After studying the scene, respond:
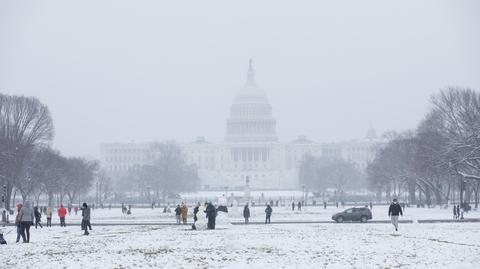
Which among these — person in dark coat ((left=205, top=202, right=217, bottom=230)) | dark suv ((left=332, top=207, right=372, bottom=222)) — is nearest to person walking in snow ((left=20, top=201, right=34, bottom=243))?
Result: person in dark coat ((left=205, top=202, right=217, bottom=230))

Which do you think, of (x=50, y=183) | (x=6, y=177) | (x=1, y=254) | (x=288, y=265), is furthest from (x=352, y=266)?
(x=50, y=183)

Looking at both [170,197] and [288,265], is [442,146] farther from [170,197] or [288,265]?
[170,197]

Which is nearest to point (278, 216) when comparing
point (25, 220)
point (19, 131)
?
point (25, 220)

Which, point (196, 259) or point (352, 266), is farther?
point (196, 259)

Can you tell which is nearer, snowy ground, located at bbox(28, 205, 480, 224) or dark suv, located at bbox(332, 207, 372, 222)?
dark suv, located at bbox(332, 207, 372, 222)

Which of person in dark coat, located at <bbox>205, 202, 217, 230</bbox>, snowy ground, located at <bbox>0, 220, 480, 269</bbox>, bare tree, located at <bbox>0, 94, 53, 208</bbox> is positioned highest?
bare tree, located at <bbox>0, 94, 53, 208</bbox>

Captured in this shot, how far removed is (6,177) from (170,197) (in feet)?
164

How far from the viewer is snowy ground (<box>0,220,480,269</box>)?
73.4 ft

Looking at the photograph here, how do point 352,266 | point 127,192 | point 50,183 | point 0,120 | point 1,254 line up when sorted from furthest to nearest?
1. point 127,192
2. point 50,183
3. point 0,120
4. point 1,254
5. point 352,266

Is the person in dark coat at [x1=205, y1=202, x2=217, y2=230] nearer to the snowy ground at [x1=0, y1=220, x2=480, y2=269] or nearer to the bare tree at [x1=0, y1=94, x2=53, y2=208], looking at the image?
the snowy ground at [x1=0, y1=220, x2=480, y2=269]

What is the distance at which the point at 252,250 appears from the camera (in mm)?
25422

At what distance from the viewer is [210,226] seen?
35.7 meters

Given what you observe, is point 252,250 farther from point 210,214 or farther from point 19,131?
point 19,131

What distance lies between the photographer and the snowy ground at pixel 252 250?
22375mm
